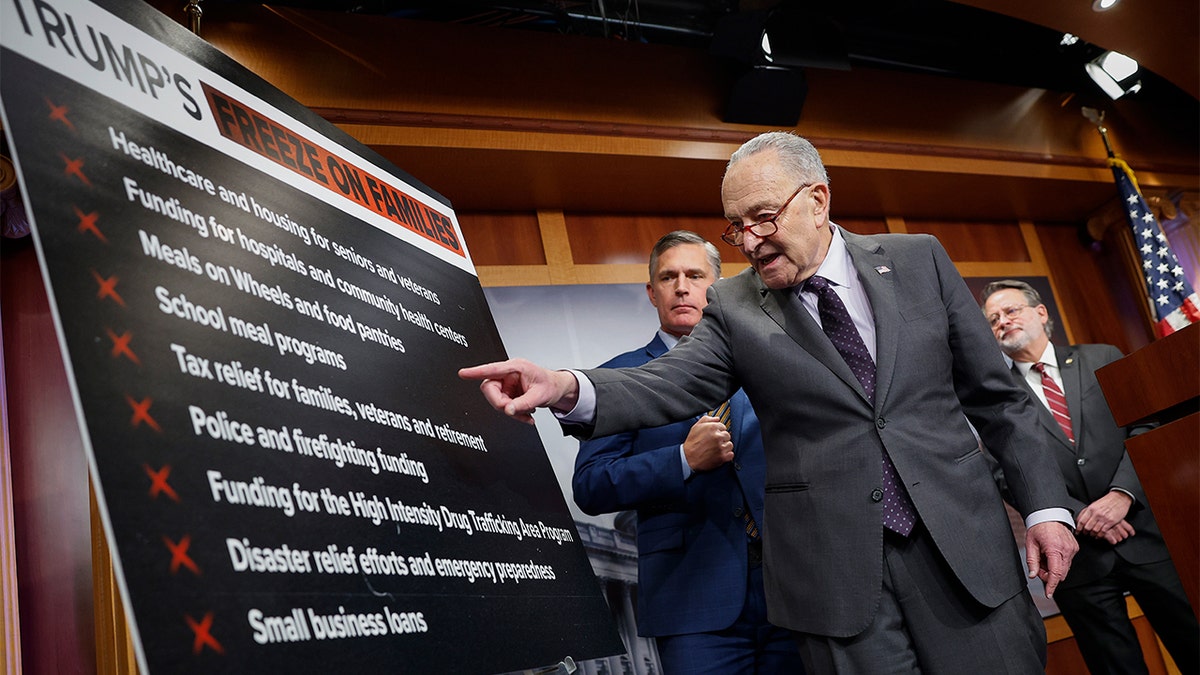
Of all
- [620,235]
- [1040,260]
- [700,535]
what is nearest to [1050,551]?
[700,535]

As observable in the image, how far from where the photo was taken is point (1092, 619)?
2.91 meters

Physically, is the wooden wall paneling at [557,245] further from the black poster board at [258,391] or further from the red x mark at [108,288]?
the red x mark at [108,288]

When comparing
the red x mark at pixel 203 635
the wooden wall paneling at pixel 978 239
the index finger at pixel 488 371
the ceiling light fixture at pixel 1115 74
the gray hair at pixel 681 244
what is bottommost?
the red x mark at pixel 203 635

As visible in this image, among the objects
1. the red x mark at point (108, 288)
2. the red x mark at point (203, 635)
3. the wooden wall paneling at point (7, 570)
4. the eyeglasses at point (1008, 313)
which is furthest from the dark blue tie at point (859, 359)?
the wooden wall paneling at point (7, 570)

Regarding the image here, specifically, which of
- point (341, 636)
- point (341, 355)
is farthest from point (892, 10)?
point (341, 636)

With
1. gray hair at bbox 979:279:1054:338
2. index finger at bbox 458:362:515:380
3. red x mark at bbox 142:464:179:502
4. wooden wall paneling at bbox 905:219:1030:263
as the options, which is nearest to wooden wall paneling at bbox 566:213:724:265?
gray hair at bbox 979:279:1054:338

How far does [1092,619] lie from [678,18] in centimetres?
271

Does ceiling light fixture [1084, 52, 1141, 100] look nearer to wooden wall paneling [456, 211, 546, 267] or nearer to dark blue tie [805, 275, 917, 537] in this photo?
wooden wall paneling [456, 211, 546, 267]

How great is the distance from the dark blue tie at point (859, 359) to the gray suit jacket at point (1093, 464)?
1.33 m

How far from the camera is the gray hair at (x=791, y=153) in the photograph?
191 centimetres

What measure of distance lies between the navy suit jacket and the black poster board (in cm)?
47

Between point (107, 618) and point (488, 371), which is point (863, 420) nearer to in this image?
point (488, 371)

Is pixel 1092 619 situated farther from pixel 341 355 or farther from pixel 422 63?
pixel 422 63

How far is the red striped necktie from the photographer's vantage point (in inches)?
123
